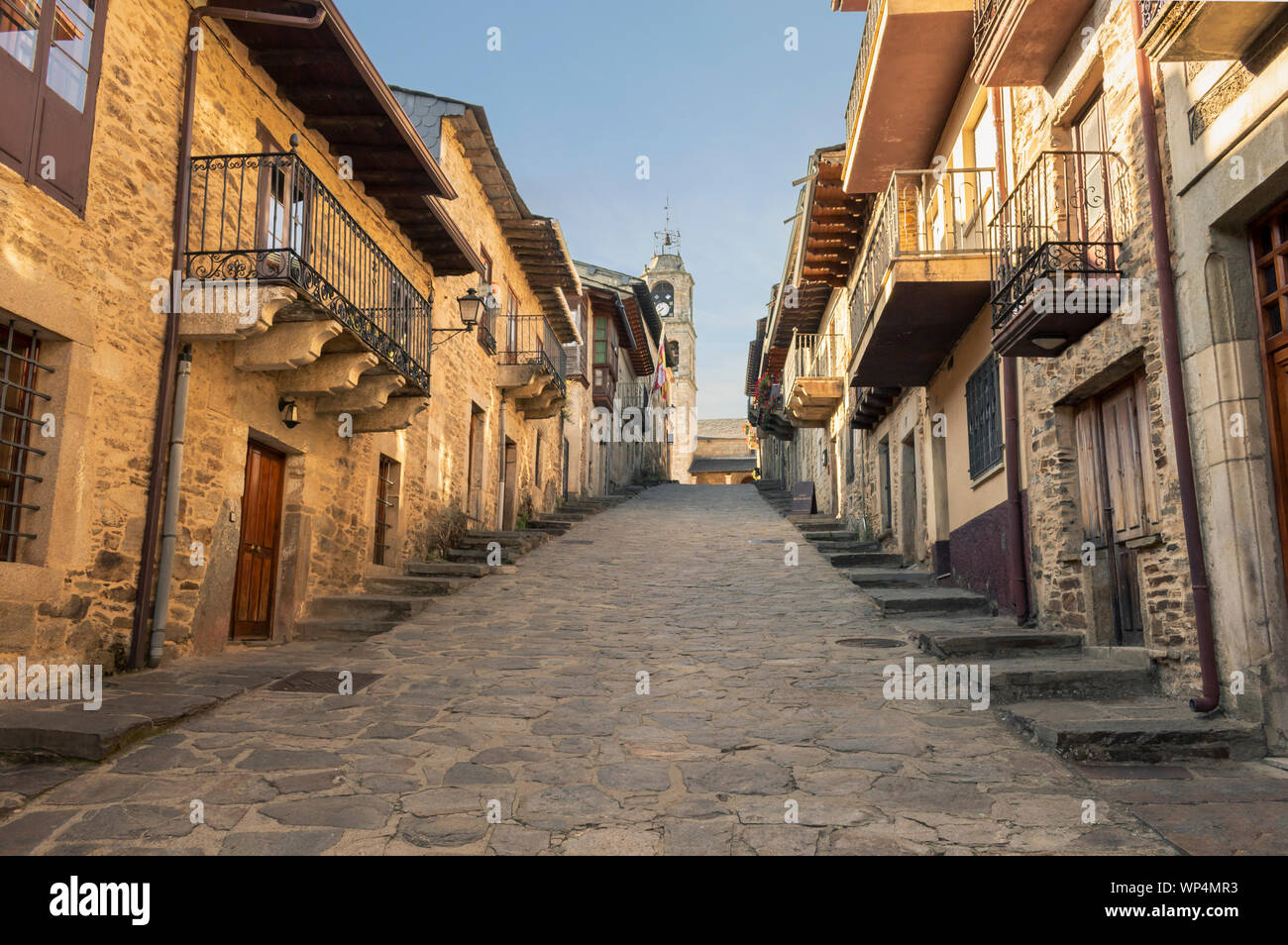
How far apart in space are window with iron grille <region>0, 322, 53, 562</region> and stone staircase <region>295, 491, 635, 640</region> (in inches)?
150

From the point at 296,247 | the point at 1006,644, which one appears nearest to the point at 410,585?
the point at 296,247

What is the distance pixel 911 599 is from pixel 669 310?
178 ft

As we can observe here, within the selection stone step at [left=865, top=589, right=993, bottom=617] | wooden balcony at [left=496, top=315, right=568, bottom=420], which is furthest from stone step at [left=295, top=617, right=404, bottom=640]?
wooden balcony at [left=496, top=315, right=568, bottom=420]

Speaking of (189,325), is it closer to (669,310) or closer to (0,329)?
(0,329)

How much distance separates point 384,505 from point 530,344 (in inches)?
316

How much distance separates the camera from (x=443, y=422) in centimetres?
1400

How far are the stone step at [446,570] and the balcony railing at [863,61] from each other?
295 inches

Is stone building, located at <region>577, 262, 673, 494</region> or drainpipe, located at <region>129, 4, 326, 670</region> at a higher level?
stone building, located at <region>577, 262, 673, 494</region>

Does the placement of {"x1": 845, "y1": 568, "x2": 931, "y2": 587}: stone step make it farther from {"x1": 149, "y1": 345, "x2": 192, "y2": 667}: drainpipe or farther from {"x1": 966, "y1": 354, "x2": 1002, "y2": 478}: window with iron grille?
{"x1": 149, "y1": 345, "x2": 192, "y2": 667}: drainpipe

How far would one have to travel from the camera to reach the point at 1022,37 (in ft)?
23.5

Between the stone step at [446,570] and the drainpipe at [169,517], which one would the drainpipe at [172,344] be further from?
the stone step at [446,570]

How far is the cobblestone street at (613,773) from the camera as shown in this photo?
160 inches

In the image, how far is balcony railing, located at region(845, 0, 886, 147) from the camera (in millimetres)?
9359

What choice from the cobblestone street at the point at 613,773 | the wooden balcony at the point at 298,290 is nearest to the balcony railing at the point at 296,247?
the wooden balcony at the point at 298,290
